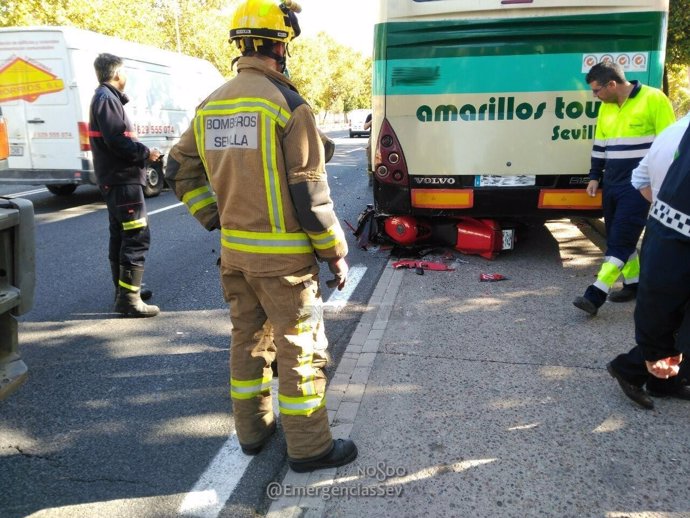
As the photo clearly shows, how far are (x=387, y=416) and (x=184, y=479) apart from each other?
3.65 feet

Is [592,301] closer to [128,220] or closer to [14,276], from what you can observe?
[128,220]

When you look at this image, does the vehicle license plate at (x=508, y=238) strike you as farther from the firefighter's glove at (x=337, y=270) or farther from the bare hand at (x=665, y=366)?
the firefighter's glove at (x=337, y=270)

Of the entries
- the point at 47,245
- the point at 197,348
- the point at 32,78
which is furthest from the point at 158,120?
the point at 197,348

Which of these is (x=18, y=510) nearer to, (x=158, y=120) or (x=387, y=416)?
(x=387, y=416)

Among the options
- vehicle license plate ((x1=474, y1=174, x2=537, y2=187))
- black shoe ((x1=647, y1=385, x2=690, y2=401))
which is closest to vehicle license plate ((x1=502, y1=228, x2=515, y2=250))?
vehicle license plate ((x1=474, y1=174, x2=537, y2=187))

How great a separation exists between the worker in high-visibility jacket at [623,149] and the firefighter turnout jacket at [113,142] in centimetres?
363

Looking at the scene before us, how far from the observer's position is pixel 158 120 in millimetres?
11992

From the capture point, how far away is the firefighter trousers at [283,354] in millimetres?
2611

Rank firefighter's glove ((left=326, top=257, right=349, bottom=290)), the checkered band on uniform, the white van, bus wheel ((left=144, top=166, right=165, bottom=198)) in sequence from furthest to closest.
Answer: bus wheel ((left=144, top=166, right=165, bottom=198)), the white van, firefighter's glove ((left=326, top=257, right=349, bottom=290)), the checkered band on uniform

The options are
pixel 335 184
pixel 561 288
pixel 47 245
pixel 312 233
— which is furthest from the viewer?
pixel 335 184

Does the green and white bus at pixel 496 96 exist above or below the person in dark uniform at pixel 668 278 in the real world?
above

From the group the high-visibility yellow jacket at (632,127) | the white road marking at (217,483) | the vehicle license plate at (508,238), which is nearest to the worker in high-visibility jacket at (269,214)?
the white road marking at (217,483)

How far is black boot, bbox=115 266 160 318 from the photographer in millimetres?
4805

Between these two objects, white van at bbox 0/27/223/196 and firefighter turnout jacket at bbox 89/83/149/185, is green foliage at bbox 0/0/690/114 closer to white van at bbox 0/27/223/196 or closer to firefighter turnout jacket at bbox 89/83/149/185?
firefighter turnout jacket at bbox 89/83/149/185
